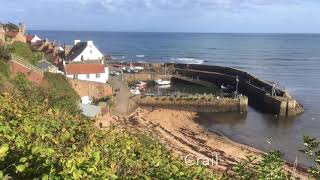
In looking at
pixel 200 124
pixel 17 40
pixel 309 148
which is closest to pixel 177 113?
pixel 200 124

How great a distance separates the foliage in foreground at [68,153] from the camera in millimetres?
6277

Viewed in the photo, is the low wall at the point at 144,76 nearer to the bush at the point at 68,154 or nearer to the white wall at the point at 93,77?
the white wall at the point at 93,77

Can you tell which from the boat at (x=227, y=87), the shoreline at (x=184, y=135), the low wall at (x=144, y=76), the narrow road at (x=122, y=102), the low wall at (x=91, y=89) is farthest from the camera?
the low wall at (x=144, y=76)

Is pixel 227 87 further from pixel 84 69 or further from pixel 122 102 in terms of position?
pixel 84 69

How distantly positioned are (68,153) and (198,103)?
41.9 m

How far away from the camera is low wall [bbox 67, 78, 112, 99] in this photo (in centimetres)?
4381

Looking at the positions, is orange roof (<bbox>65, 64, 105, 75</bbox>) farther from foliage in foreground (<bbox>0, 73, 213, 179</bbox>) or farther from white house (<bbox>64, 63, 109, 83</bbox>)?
foliage in foreground (<bbox>0, 73, 213, 179</bbox>)

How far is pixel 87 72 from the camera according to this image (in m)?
49.1

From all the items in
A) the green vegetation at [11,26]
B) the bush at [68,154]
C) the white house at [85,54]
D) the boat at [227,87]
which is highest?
the green vegetation at [11,26]

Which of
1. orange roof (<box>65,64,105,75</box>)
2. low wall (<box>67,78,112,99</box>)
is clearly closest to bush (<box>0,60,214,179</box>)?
low wall (<box>67,78,112,99</box>)

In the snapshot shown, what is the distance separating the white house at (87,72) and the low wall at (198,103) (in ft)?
15.0

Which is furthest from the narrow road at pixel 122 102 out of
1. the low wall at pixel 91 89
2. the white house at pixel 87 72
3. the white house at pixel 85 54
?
the white house at pixel 85 54

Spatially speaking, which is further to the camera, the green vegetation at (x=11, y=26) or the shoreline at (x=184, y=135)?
the green vegetation at (x=11, y=26)

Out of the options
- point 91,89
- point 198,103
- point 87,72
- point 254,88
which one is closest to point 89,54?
point 87,72
